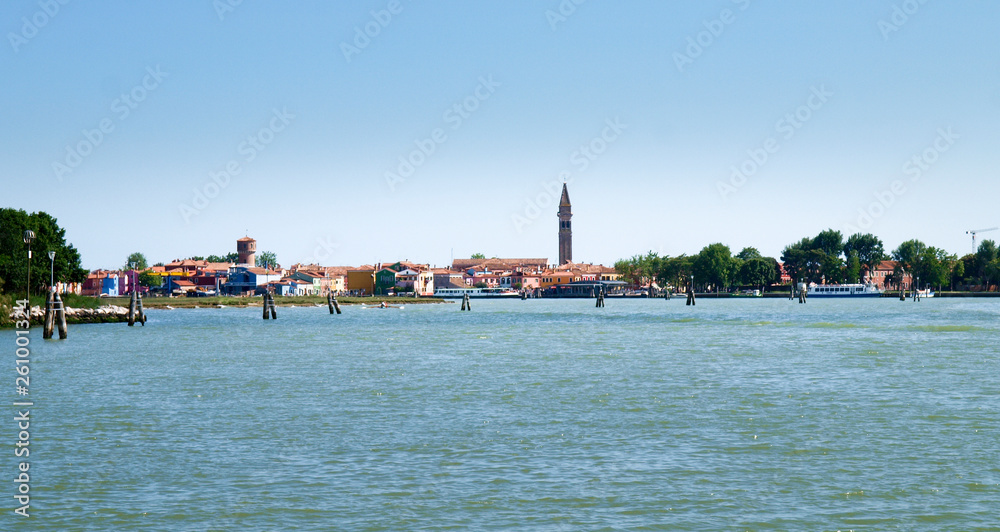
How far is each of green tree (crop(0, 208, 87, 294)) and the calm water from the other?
3855cm

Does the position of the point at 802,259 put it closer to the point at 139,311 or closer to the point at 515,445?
the point at 139,311

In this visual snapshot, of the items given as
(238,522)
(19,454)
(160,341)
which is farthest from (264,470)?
(160,341)

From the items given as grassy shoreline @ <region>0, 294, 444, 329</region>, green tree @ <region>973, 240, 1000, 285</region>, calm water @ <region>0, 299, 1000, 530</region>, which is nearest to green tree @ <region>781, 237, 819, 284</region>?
green tree @ <region>973, 240, 1000, 285</region>

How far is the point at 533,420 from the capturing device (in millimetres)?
21000

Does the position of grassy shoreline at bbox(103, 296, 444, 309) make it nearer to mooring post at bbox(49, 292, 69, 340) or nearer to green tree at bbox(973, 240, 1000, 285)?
mooring post at bbox(49, 292, 69, 340)

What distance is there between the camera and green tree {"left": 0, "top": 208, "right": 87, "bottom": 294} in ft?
228

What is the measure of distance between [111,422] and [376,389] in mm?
8281

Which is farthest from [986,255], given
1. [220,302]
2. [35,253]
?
[35,253]

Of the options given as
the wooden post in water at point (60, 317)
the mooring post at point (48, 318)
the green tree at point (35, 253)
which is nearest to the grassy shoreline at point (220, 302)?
the green tree at point (35, 253)

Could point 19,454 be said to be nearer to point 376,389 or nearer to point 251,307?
point 376,389

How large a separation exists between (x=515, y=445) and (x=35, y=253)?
67.5 m

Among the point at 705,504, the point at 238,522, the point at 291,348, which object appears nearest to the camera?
the point at 238,522

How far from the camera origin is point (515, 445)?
1767 cm

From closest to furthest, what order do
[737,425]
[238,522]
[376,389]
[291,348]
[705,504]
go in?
1. [238,522]
2. [705,504]
3. [737,425]
4. [376,389]
5. [291,348]
